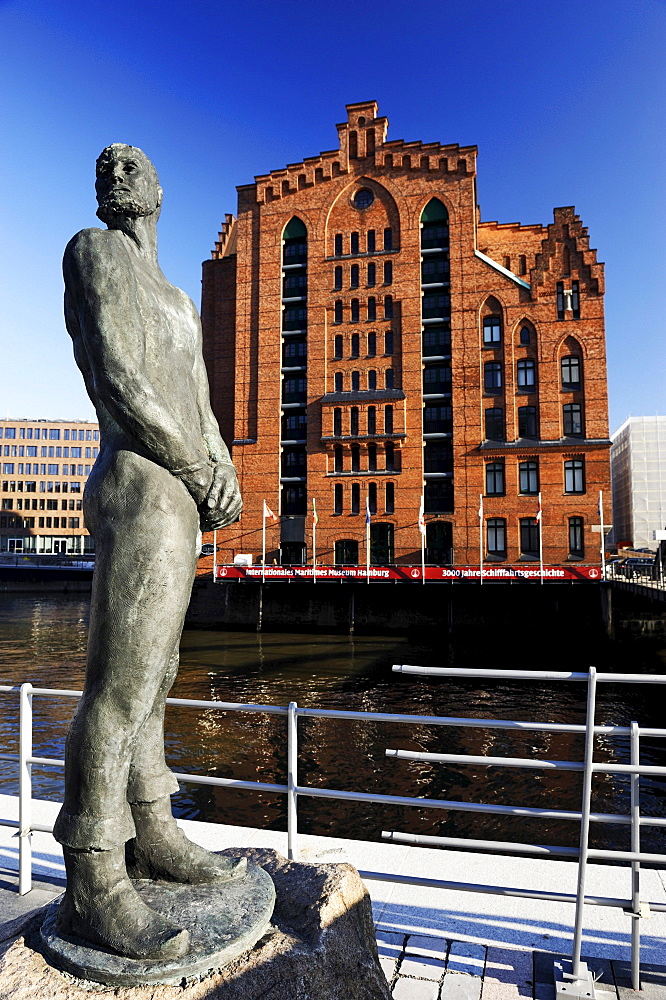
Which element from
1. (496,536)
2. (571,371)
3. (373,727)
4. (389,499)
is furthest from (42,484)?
(373,727)

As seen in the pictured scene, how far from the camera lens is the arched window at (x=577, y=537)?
3700 centimetres

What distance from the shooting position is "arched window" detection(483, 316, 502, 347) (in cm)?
4047

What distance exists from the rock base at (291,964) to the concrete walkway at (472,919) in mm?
436

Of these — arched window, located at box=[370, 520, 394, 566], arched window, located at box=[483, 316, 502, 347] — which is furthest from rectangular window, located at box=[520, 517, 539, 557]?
arched window, located at box=[483, 316, 502, 347]

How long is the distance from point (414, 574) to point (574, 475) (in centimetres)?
1224

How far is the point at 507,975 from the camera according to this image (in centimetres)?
274

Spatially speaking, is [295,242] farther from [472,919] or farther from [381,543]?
[472,919]

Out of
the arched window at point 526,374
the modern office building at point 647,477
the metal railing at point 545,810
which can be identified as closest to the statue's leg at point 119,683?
the metal railing at point 545,810

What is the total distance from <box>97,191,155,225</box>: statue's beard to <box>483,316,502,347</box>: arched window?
4005 cm

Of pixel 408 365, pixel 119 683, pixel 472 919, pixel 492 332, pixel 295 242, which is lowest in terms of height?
pixel 472 919

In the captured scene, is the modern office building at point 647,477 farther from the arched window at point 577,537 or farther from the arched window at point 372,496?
the arched window at point 372,496

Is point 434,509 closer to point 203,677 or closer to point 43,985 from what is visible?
point 203,677

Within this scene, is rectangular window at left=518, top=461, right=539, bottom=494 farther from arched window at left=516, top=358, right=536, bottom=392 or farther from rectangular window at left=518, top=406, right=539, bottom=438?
arched window at left=516, top=358, right=536, bottom=392

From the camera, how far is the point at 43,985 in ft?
6.72
